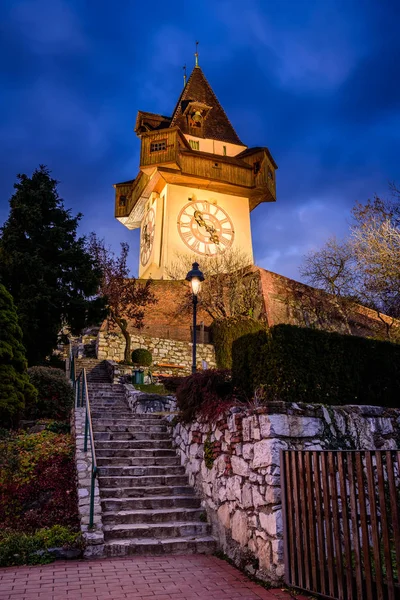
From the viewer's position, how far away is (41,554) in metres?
5.96

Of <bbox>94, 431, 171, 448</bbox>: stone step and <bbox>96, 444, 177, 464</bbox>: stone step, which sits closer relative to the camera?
<bbox>96, 444, 177, 464</bbox>: stone step

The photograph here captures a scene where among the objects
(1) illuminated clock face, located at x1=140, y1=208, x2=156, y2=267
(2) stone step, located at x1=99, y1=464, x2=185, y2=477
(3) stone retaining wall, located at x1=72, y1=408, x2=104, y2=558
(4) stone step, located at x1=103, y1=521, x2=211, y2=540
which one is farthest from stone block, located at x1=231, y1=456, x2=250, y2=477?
(1) illuminated clock face, located at x1=140, y1=208, x2=156, y2=267

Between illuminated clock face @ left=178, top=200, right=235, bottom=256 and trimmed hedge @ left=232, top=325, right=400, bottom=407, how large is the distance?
85.9 feet

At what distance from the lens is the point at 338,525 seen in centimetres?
443

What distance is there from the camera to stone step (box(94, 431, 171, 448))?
376 inches

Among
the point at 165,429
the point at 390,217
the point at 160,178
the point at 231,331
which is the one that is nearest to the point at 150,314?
the point at 231,331

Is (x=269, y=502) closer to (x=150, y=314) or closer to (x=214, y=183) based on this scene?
(x=150, y=314)

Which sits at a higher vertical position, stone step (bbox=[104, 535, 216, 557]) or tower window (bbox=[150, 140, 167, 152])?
tower window (bbox=[150, 140, 167, 152])

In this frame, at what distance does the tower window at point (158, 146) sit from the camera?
108 feet

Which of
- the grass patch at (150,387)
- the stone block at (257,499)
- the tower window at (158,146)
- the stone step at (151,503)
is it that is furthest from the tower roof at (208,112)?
the stone block at (257,499)

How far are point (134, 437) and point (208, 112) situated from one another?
3524 centimetres

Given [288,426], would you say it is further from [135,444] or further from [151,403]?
[151,403]

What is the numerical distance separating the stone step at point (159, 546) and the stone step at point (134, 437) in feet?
9.75

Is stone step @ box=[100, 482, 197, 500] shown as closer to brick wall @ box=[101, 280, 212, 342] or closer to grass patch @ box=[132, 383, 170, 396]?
grass patch @ box=[132, 383, 170, 396]
